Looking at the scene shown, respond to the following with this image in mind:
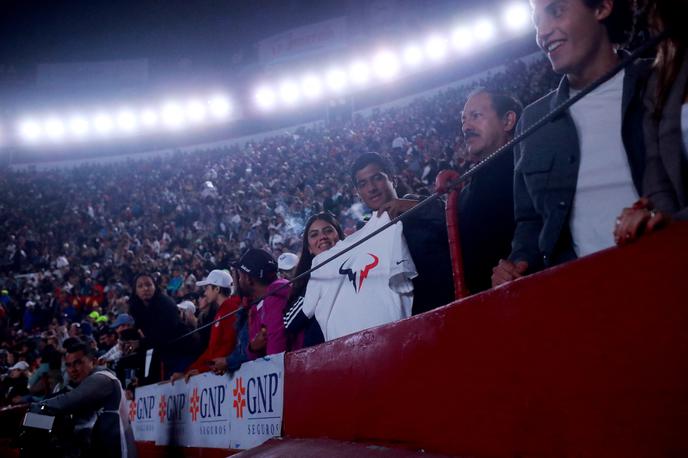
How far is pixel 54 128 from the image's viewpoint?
27.0 m

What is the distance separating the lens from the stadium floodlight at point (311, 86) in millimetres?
24812

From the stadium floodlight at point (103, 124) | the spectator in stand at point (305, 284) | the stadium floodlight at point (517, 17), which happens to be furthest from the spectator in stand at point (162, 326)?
the stadium floodlight at point (103, 124)

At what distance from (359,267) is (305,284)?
820mm

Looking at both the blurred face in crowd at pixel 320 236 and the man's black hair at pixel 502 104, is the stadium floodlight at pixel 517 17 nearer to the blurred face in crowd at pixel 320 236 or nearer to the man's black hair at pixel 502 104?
the blurred face in crowd at pixel 320 236

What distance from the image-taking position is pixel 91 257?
17.0m

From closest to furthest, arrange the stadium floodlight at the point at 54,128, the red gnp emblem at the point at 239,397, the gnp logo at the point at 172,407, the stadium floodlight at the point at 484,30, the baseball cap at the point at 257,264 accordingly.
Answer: the red gnp emblem at the point at 239,397, the baseball cap at the point at 257,264, the gnp logo at the point at 172,407, the stadium floodlight at the point at 484,30, the stadium floodlight at the point at 54,128

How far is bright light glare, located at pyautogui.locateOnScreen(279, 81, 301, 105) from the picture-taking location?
25406 mm

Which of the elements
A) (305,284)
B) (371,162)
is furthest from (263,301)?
(371,162)

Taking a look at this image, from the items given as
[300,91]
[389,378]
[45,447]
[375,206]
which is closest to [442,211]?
[375,206]

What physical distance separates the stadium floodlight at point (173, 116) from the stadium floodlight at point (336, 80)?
7.96m

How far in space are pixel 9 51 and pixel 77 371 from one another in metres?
28.0

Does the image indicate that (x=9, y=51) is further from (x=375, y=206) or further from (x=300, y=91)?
(x=375, y=206)

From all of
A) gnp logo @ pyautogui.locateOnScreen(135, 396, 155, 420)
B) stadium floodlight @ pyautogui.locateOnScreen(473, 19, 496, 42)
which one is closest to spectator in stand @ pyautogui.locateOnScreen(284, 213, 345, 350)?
gnp logo @ pyautogui.locateOnScreen(135, 396, 155, 420)

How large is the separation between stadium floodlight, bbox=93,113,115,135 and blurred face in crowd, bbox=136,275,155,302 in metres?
24.2
